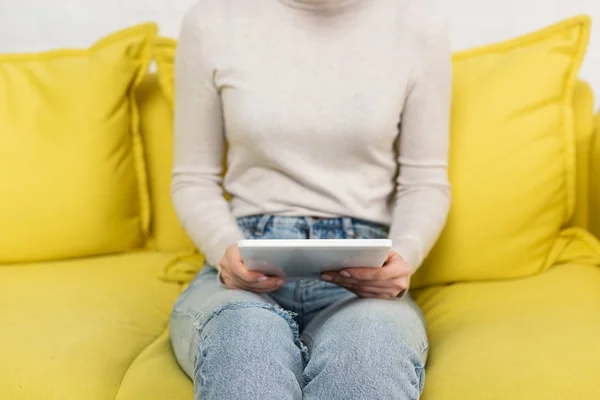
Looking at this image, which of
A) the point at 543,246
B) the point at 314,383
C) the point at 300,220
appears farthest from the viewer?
the point at 543,246

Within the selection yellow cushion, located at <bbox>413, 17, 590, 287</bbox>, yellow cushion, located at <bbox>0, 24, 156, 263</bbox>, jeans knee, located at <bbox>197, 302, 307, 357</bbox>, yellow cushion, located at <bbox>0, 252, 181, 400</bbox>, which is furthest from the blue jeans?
yellow cushion, located at <bbox>0, 24, 156, 263</bbox>

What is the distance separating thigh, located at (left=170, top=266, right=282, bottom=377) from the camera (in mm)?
837

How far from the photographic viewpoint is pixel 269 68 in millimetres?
1059

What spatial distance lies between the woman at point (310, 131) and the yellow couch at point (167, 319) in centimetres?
9

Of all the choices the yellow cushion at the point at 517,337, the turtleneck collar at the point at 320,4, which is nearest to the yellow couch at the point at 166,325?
the yellow cushion at the point at 517,337

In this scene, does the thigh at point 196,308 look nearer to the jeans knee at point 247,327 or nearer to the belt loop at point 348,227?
the jeans knee at point 247,327

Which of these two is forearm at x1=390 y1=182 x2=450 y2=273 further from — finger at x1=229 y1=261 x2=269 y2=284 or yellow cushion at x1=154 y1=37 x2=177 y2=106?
yellow cushion at x1=154 y1=37 x2=177 y2=106

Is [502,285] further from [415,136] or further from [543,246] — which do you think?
[415,136]

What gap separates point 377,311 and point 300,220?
252 millimetres

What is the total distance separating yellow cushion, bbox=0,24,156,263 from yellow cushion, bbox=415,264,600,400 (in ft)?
2.09

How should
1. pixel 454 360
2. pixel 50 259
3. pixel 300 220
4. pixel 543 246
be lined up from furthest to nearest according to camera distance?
pixel 50 259, pixel 543 246, pixel 300 220, pixel 454 360

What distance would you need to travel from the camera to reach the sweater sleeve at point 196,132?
108 centimetres

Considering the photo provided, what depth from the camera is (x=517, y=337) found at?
2.92 ft

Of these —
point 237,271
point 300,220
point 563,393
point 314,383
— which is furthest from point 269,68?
point 563,393
